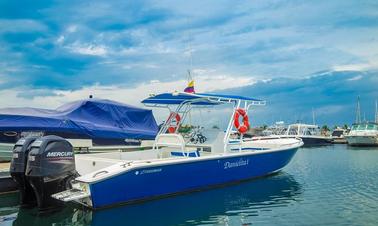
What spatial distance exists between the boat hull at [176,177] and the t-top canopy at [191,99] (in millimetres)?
1886

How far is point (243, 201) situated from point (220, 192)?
3.55 ft

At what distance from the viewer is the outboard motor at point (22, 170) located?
858 cm

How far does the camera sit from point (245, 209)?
9039mm

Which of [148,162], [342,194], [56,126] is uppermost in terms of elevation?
[56,126]

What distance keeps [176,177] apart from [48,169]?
329 centimetres

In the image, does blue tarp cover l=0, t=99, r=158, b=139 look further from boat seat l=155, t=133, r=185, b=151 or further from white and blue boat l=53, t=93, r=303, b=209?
boat seat l=155, t=133, r=185, b=151

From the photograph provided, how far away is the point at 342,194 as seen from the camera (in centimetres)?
1059

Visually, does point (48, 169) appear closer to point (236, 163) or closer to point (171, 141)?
point (171, 141)

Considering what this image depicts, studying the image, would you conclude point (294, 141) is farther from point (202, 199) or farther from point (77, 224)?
point (77, 224)

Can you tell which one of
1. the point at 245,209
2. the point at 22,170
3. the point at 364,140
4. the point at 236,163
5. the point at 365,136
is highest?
the point at 365,136

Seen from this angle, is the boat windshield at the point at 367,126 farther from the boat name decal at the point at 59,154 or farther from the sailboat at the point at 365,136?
the boat name decal at the point at 59,154

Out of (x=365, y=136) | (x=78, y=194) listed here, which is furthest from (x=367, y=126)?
(x=78, y=194)

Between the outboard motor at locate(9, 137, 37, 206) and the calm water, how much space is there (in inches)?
13.7

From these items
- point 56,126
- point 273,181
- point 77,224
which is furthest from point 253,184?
point 56,126
